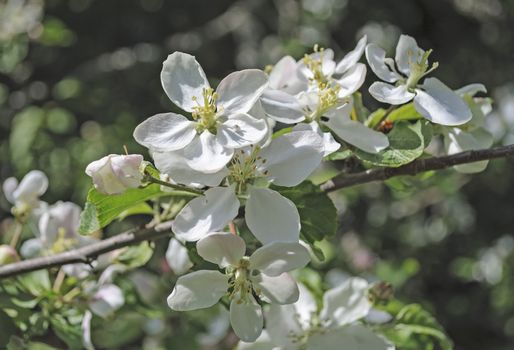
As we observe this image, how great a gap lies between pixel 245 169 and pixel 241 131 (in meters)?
0.06

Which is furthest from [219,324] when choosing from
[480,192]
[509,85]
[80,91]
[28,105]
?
[509,85]

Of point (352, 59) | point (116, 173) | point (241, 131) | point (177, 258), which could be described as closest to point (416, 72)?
point (352, 59)

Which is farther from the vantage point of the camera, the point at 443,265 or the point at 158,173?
the point at 443,265

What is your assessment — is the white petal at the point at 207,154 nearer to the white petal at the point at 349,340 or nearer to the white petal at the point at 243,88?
the white petal at the point at 243,88

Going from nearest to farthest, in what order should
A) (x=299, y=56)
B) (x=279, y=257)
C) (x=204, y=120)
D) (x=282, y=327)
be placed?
(x=279, y=257) → (x=204, y=120) → (x=282, y=327) → (x=299, y=56)

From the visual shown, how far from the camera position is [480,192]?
4199 millimetres

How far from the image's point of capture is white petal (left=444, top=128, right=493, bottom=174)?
148 cm

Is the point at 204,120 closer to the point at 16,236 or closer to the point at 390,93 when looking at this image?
the point at 390,93

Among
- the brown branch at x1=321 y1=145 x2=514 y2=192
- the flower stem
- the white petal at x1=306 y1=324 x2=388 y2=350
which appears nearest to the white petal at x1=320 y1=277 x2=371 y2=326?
the white petal at x1=306 y1=324 x2=388 y2=350

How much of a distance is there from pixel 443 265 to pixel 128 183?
298 centimetres

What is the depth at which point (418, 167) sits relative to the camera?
1396mm

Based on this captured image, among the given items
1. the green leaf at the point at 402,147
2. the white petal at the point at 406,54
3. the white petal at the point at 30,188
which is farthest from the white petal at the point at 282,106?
the white petal at the point at 30,188

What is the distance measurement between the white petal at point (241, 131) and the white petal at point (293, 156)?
1.6 inches

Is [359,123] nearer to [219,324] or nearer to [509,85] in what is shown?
[219,324]
